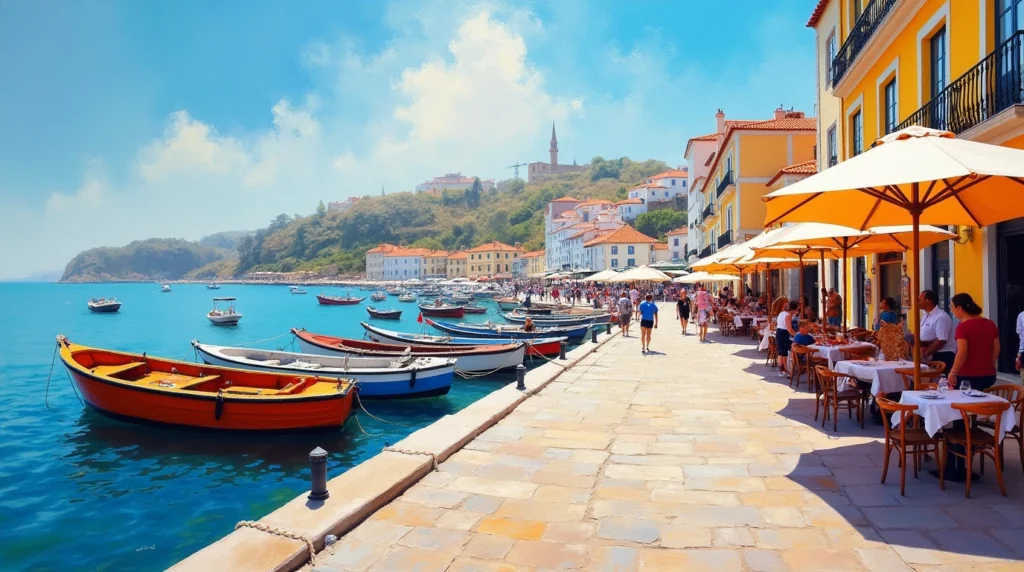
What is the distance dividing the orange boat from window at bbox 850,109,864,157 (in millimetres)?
14317

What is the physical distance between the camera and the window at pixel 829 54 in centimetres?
1912

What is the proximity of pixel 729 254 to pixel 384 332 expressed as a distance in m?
14.4

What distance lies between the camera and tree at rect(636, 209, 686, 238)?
9875 cm

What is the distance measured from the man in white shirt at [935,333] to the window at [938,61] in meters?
6.67

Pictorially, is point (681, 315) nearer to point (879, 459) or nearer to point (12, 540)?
point (879, 459)

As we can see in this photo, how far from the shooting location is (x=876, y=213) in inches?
300

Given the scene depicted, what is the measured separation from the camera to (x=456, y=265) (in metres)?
145

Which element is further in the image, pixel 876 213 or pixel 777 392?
pixel 777 392

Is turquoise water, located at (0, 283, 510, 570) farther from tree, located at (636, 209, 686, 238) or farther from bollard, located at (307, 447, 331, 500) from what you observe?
tree, located at (636, 209, 686, 238)

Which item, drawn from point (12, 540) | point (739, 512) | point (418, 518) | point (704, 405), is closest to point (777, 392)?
point (704, 405)

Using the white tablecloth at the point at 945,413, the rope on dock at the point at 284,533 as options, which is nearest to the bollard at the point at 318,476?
→ the rope on dock at the point at 284,533

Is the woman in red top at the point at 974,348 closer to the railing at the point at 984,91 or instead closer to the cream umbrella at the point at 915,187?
the cream umbrella at the point at 915,187

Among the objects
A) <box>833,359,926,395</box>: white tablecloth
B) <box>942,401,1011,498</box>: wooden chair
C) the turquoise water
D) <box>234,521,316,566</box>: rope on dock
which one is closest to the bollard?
<box>234,521,316,566</box>: rope on dock

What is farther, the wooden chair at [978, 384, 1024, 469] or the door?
the door
